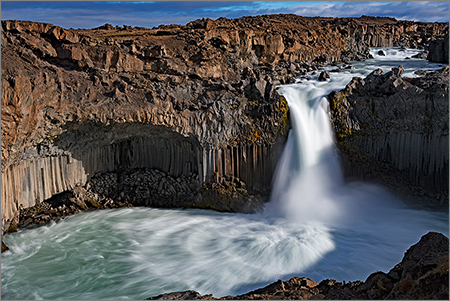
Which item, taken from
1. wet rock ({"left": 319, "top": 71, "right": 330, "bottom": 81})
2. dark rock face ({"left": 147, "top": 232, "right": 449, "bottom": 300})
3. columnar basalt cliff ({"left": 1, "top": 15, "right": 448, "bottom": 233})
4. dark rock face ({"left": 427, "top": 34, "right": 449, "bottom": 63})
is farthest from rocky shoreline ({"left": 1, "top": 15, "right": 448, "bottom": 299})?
dark rock face ({"left": 147, "top": 232, "right": 449, "bottom": 300})

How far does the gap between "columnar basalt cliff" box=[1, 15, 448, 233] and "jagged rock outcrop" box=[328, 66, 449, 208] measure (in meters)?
2.84

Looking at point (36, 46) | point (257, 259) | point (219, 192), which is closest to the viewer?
point (257, 259)

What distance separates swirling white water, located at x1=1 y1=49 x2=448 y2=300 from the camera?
1042 centimetres

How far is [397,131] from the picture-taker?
15.5 meters

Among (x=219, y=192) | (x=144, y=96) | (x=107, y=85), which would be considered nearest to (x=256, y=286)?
(x=219, y=192)

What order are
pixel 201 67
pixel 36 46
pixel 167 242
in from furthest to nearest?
pixel 201 67
pixel 36 46
pixel 167 242

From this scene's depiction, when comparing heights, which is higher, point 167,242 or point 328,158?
point 328,158

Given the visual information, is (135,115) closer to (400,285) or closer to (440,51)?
(400,285)

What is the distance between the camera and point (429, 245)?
6.91m

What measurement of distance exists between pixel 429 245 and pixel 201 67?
12125mm

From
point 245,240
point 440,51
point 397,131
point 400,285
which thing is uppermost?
point 440,51

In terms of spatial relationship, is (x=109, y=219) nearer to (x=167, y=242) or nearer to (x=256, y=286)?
(x=167, y=242)

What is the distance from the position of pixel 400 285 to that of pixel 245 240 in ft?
22.1

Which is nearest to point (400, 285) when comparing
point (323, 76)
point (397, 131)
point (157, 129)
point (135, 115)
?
point (135, 115)
